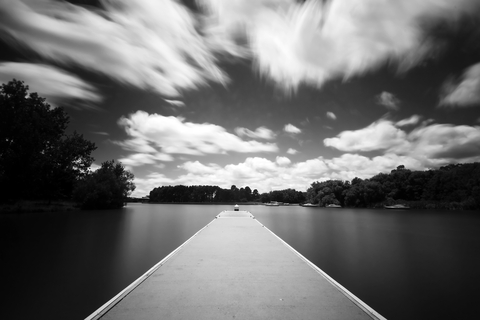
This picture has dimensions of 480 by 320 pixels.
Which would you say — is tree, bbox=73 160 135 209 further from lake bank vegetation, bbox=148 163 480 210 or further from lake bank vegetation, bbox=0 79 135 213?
lake bank vegetation, bbox=148 163 480 210

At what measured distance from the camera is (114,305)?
466cm

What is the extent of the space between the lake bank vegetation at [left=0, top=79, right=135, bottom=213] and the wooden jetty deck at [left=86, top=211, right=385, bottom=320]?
34104 millimetres

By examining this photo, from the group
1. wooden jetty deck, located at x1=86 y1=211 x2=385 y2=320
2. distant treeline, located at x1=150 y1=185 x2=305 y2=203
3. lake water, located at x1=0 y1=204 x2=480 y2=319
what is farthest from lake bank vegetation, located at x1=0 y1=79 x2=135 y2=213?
distant treeline, located at x1=150 y1=185 x2=305 y2=203

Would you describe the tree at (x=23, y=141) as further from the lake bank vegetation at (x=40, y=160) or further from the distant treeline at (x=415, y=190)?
the distant treeline at (x=415, y=190)

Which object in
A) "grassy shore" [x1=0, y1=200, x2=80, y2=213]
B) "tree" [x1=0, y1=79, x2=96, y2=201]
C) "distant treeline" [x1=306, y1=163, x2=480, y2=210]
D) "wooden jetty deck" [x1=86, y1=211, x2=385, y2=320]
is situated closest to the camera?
"wooden jetty deck" [x1=86, y1=211, x2=385, y2=320]

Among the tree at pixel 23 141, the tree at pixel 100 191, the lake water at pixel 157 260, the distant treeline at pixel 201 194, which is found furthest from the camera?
the distant treeline at pixel 201 194

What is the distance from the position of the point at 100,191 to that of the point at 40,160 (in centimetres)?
1925

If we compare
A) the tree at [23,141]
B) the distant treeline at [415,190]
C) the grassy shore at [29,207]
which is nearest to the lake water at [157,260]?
the tree at [23,141]

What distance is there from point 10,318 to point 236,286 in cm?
479

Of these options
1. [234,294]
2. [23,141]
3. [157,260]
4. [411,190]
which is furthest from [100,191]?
[411,190]

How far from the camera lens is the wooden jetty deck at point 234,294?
4.36 meters

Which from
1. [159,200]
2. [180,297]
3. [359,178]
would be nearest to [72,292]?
[180,297]

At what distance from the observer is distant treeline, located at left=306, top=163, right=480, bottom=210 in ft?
218

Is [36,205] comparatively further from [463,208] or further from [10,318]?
[463,208]
